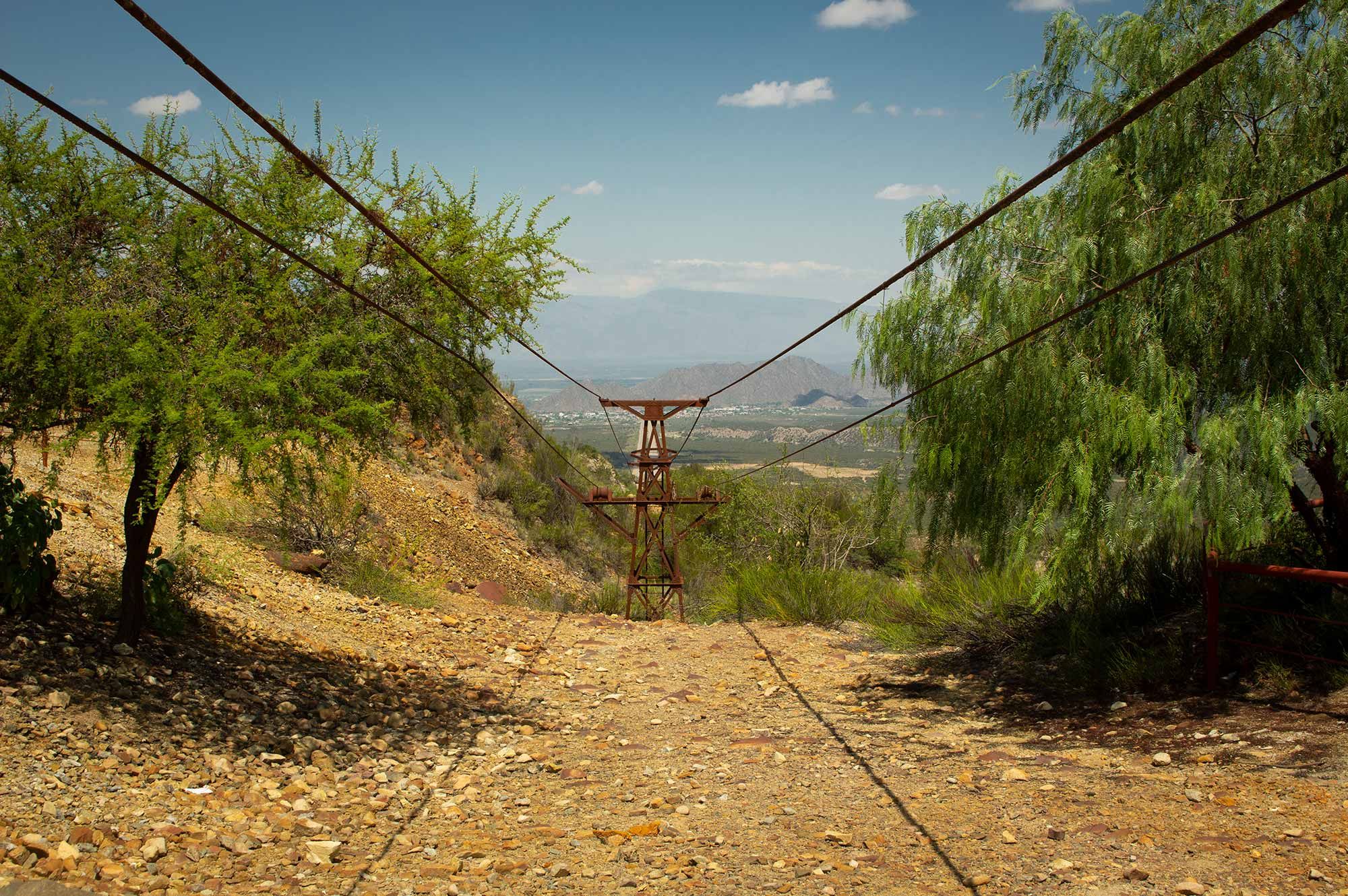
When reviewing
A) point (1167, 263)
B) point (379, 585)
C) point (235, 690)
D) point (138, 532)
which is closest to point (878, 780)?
point (1167, 263)

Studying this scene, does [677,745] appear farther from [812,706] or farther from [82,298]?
[82,298]

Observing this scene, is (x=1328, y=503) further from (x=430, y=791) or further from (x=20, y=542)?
(x=20, y=542)

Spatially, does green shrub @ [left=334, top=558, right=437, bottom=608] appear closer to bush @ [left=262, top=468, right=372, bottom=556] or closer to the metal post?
bush @ [left=262, top=468, right=372, bottom=556]

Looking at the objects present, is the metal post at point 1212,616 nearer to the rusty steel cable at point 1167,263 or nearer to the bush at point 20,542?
the rusty steel cable at point 1167,263

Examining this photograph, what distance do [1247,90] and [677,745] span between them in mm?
8003

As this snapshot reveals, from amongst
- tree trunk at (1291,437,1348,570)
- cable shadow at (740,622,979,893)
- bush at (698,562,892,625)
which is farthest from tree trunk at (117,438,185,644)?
bush at (698,562,892,625)

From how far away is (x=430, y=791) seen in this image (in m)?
6.46

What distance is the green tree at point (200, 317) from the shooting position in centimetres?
622

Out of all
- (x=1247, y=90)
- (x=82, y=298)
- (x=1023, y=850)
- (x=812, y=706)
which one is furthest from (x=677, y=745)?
(x=1247, y=90)

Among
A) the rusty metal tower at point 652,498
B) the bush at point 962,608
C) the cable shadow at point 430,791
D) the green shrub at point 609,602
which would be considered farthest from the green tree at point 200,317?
the green shrub at point 609,602

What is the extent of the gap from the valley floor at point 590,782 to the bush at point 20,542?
0.86 feet

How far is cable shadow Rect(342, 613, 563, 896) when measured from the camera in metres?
4.91

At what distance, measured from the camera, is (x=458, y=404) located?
9.34 m

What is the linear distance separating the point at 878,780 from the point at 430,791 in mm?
3339
